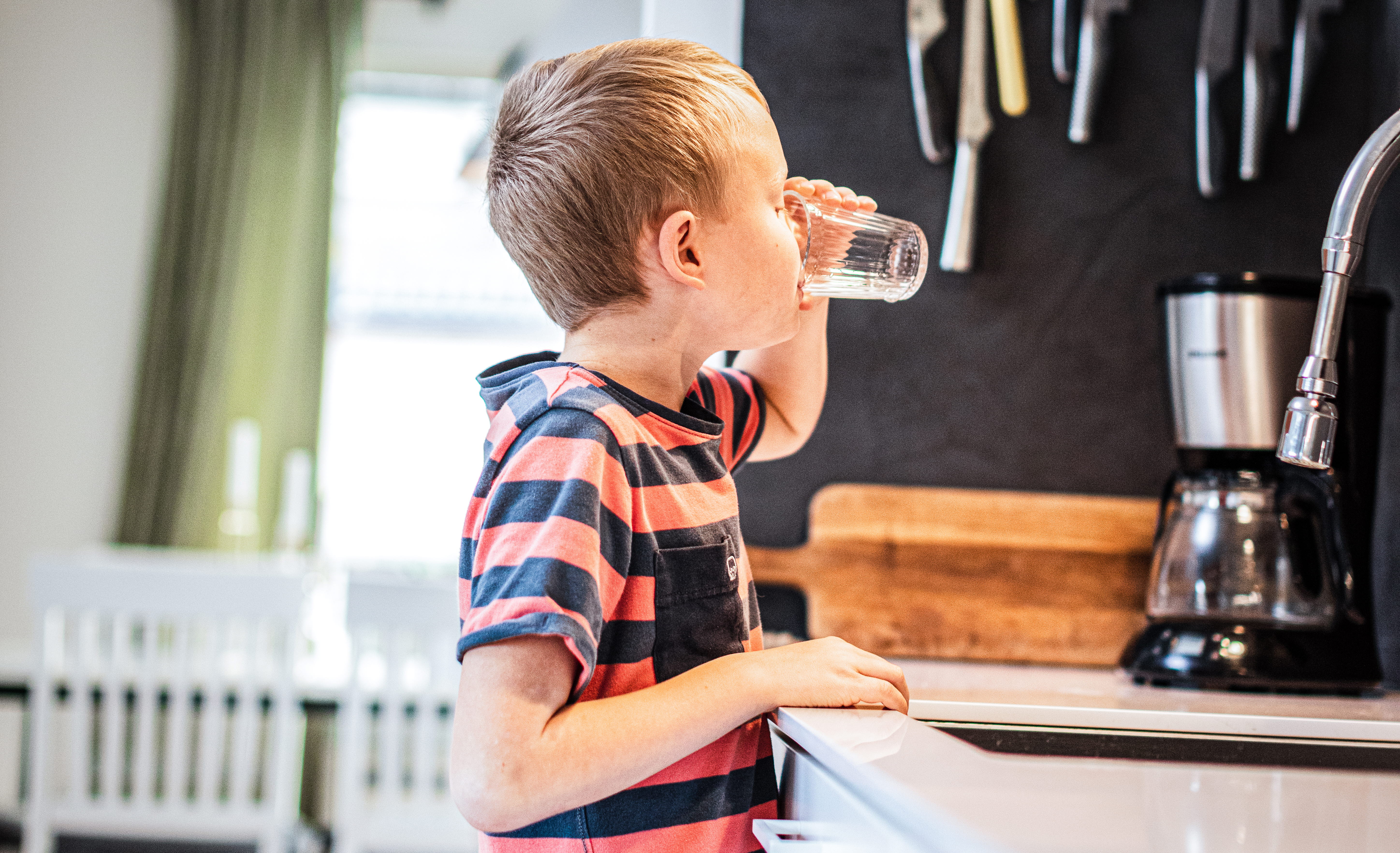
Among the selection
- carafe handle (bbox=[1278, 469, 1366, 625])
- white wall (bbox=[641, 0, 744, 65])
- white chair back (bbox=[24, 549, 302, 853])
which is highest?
white wall (bbox=[641, 0, 744, 65])

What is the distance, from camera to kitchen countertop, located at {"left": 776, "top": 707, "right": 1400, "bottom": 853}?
38 cm

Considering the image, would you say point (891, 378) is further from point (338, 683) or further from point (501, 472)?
point (338, 683)

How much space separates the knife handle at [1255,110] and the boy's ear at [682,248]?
31.6 inches

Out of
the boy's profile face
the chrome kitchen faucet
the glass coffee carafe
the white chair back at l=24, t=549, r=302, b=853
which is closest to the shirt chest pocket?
the boy's profile face

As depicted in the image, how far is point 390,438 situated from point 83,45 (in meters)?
1.33

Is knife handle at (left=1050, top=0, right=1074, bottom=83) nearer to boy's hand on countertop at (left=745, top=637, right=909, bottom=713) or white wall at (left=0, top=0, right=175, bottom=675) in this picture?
boy's hand on countertop at (left=745, top=637, right=909, bottom=713)

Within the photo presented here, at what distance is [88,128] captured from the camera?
2.89 meters

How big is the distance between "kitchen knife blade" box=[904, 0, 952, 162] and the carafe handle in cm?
50

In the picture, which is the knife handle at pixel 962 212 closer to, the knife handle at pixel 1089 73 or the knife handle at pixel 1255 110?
the knife handle at pixel 1089 73

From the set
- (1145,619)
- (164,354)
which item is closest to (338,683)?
(164,354)

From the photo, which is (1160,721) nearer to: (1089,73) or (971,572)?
(971,572)

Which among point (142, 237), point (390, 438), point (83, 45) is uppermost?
point (83, 45)

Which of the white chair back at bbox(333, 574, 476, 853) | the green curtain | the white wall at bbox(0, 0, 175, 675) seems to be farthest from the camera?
the green curtain

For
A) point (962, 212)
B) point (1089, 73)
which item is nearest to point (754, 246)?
point (962, 212)
